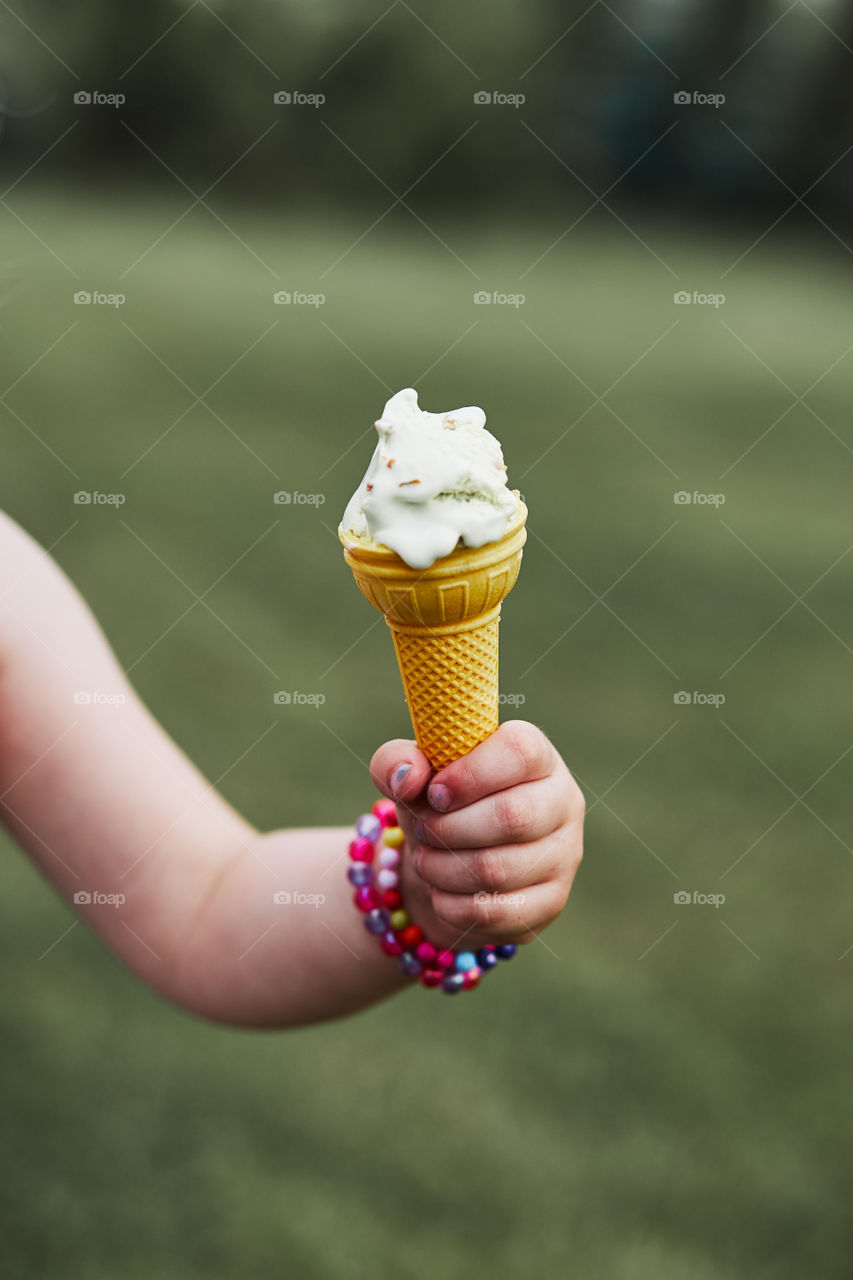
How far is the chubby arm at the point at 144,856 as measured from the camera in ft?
4.70

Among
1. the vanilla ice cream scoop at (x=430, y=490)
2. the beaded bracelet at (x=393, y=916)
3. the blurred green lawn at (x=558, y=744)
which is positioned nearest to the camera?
the vanilla ice cream scoop at (x=430, y=490)

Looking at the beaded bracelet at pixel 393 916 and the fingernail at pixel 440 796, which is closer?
the fingernail at pixel 440 796

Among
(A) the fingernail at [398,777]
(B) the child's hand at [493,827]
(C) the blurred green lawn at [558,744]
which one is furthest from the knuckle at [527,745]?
(C) the blurred green lawn at [558,744]

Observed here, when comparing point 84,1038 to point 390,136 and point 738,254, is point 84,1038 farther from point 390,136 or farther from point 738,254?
point 390,136

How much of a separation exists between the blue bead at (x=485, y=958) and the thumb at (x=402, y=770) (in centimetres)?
30

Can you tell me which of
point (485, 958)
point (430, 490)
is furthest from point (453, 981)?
point (430, 490)

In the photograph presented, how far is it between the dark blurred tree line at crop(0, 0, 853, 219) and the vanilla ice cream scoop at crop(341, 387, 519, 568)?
30.6ft

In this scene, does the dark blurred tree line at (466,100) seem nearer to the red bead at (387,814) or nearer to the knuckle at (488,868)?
the red bead at (387,814)

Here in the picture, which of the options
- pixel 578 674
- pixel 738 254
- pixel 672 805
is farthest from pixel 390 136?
pixel 672 805

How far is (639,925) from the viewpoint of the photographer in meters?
3.20

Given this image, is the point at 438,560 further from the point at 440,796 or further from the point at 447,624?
the point at 440,796

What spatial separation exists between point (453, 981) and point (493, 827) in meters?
0.32

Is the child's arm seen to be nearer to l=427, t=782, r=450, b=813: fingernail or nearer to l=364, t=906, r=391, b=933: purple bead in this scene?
l=364, t=906, r=391, b=933: purple bead

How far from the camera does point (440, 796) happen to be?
1.18 m
